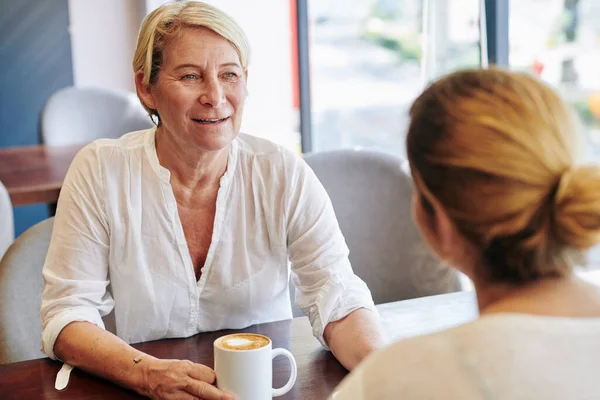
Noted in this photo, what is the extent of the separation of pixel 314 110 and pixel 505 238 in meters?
4.19

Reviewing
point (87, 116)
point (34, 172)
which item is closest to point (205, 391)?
point (34, 172)

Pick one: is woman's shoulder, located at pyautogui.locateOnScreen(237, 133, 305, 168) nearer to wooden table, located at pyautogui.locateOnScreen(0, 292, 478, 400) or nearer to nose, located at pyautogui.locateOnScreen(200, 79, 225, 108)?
nose, located at pyautogui.locateOnScreen(200, 79, 225, 108)

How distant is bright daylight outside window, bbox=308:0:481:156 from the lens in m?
4.48

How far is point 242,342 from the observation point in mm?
1173

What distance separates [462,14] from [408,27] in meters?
0.66

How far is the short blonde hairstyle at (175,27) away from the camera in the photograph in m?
1.63

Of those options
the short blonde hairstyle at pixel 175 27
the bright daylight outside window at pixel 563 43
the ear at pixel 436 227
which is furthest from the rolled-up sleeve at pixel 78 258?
the bright daylight outside window at pixel 563 43

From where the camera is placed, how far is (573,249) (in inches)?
31.4

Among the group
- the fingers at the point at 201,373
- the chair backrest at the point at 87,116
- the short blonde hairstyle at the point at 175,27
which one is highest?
the short blonde hairstyle at the point at 175,27

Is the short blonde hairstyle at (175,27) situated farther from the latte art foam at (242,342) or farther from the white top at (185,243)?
the latte art foam at (242,342)

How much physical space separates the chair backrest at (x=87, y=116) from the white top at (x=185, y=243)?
2147mm

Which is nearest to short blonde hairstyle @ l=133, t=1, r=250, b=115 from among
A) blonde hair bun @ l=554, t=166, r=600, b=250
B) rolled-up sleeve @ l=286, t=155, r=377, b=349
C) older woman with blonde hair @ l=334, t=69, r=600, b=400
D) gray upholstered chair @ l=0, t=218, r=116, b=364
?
rolled-up sleeve @ l=286, t=155, r=377, b=349

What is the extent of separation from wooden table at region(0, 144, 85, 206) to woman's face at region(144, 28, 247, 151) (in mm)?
1116

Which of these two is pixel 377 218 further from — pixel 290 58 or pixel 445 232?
pixel 290 58
